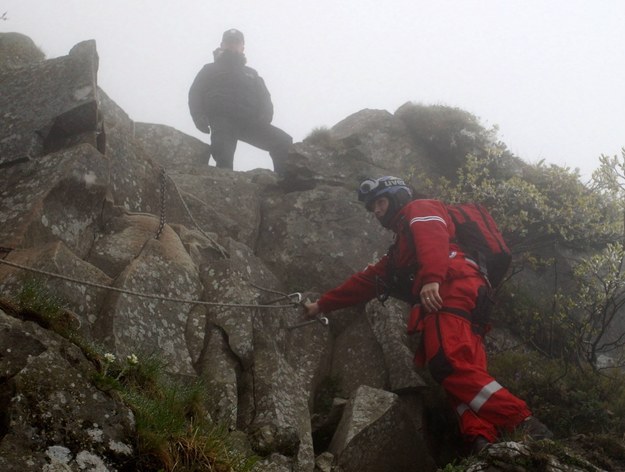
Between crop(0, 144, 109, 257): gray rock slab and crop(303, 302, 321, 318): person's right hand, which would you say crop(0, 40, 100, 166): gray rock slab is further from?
crop(303, 302, 321, 318): person's right hand

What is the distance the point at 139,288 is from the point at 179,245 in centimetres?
136

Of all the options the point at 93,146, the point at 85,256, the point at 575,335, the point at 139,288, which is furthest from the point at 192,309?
the point at 575,335

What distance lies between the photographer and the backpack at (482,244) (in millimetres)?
7395

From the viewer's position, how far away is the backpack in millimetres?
7395

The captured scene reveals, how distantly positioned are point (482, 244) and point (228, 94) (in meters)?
8.15

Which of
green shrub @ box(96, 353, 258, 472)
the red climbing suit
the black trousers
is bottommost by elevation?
green shrub @ box(96, 353, 258, 472)

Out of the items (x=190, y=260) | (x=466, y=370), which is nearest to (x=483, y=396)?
(x=466, y=370)

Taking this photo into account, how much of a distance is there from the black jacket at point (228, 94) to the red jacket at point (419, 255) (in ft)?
23.1

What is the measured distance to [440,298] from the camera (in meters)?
6.41

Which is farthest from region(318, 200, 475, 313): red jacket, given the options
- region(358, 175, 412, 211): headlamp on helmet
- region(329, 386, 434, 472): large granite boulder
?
region(329, 386, 434, 472): large granite boulder

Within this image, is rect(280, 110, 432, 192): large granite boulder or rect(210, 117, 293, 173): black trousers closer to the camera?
rect(280, 110, 432, 192): large granite boulder

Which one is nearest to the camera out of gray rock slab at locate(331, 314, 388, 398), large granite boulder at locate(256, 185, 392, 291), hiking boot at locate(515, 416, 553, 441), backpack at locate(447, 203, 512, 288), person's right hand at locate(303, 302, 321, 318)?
hiking boot at locate(515, 416, 553, 441)

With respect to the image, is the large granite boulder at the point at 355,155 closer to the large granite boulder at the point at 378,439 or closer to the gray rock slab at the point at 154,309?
the gray rock slab at the point at 154,309

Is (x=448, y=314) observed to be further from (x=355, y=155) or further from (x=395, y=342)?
(x=355, y=155)
